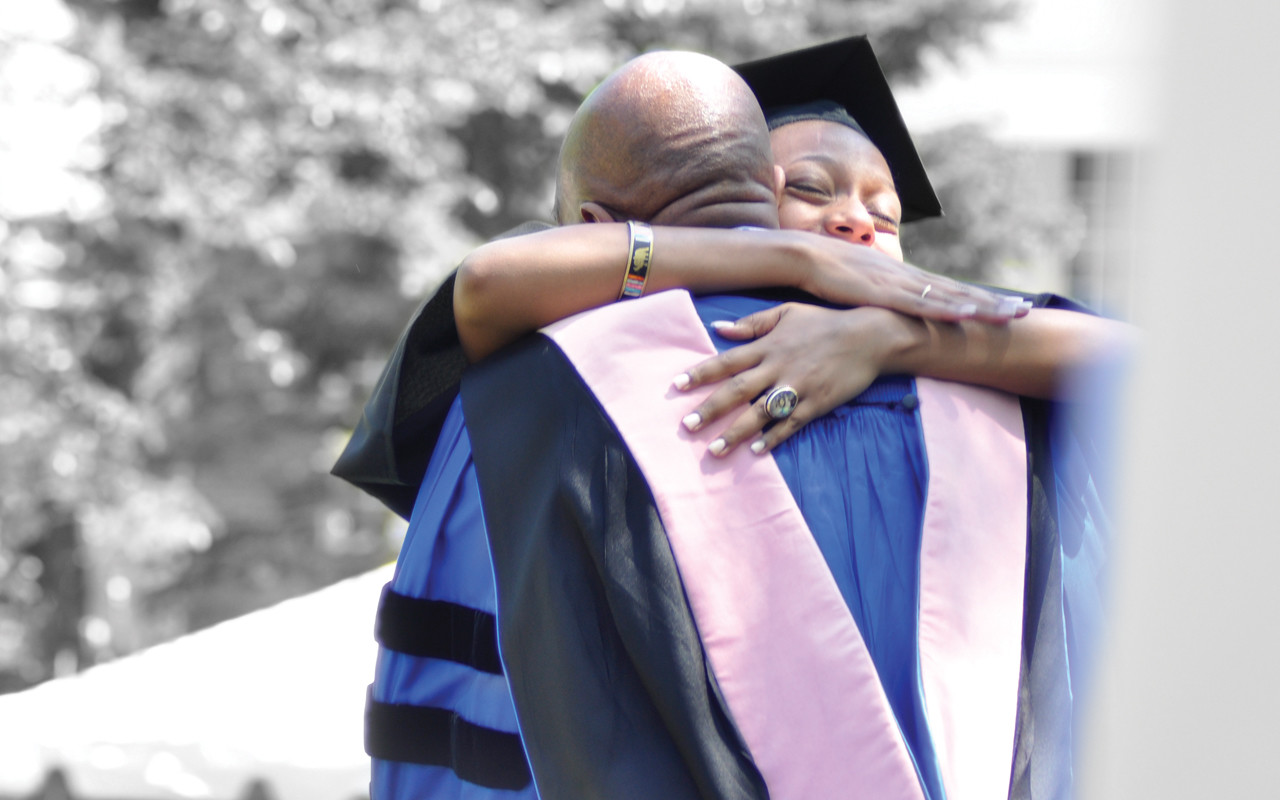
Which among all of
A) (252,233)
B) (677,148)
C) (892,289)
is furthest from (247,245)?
(892,289)

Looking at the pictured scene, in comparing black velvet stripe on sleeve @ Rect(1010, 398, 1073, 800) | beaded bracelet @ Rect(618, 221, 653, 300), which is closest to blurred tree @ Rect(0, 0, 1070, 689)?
beaded bracelet @ Rect(618, 221, 653, 300)

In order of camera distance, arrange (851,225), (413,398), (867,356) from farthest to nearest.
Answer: (851,225) < (413,398) < (867,356)

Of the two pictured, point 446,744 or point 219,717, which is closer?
point 446,744

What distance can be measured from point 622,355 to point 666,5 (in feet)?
20.3

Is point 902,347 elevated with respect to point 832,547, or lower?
elevated

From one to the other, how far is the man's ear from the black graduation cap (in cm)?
55

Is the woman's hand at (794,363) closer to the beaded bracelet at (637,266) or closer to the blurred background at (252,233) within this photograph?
the beaded bracelet at (637,266)

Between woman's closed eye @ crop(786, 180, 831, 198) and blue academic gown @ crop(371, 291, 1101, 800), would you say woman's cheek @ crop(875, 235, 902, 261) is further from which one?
blue academic gown @ crop(371, 291, 1101, 800)

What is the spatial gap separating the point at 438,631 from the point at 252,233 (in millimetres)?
5472

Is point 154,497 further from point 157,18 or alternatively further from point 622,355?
point 622,355

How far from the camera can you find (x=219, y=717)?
3068 mm

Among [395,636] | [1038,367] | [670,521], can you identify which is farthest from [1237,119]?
[395,636]

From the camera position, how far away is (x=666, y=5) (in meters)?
7.05

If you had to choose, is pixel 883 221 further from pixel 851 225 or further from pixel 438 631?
pixel 438 631
